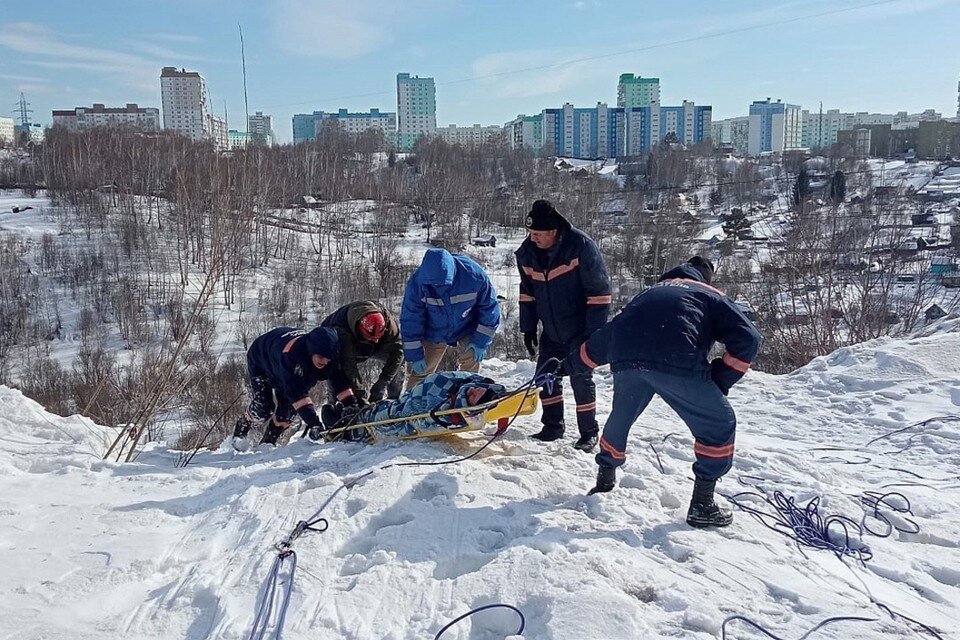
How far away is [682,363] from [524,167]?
57177 mm

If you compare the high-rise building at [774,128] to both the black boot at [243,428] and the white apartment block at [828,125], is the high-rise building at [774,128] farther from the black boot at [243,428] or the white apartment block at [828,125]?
the black boot at [243,428]

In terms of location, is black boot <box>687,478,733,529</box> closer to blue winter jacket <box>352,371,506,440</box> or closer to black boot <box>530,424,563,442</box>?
black boot <box>530,424,563,442</box>

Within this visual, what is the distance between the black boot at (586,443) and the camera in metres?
4.43

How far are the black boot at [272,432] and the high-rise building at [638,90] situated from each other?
290 ft

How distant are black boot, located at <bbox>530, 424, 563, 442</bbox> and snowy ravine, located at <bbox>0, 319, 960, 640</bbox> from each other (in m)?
0.10

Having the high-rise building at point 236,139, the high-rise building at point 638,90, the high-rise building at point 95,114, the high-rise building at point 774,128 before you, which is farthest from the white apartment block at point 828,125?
the high-rise building at point 236,139

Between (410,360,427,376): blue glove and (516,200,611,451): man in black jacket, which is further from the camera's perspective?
(410,360,427,376): blue glove

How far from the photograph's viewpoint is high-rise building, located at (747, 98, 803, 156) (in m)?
94.8

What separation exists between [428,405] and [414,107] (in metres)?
96.4

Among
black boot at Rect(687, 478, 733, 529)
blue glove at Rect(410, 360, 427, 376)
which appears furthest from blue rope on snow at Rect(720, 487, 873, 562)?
blue glove at Rect(410, 360, 427, 376)

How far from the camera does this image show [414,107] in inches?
3765

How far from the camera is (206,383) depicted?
17922 mm

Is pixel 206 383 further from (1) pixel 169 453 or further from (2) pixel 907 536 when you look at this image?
(2) pixel 907 536

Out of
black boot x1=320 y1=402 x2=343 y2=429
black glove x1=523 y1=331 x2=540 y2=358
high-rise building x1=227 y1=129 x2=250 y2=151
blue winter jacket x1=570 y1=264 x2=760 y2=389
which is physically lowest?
black boot x1=320 y1=402 x2=343 y2=429
